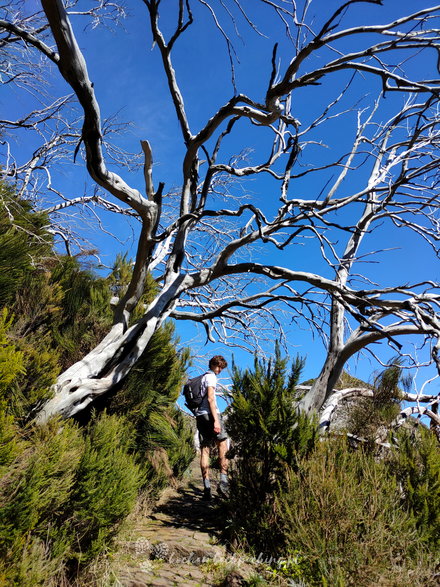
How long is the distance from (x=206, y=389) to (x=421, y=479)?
3.09 m

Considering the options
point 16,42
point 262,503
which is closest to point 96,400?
point 262,503

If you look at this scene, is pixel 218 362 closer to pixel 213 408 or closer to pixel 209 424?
pixel 213 408

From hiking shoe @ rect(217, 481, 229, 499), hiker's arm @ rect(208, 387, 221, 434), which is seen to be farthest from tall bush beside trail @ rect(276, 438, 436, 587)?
hiker's arm @ rect(208, 387, 221, 434)

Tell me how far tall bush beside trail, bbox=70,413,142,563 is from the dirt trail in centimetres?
39

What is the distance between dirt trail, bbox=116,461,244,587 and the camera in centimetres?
377

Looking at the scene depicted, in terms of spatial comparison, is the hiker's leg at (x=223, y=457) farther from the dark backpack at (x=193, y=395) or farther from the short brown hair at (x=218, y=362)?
the short brown hair at (x=218, y=362)

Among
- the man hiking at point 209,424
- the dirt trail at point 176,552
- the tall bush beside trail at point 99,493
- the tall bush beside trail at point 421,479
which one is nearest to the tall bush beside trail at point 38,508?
the tall bush beside trail at point 99,493

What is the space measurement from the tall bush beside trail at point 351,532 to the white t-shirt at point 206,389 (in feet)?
6.95

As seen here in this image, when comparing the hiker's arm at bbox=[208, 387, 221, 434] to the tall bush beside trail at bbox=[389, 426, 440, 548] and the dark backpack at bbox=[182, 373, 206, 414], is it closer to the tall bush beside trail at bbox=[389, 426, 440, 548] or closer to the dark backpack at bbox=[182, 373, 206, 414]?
the dark backpack at bbox=[182, 373, 206, 414]

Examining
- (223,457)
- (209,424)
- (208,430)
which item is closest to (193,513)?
(223,457)

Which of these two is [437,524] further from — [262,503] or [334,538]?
[262,503]

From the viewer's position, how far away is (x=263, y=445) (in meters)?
4.92

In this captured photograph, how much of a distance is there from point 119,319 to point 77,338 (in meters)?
0.79

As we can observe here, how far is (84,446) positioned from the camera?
3609 millimetres
